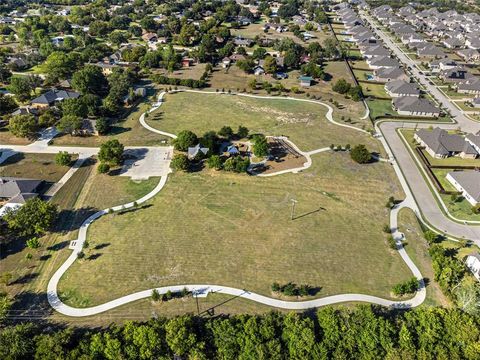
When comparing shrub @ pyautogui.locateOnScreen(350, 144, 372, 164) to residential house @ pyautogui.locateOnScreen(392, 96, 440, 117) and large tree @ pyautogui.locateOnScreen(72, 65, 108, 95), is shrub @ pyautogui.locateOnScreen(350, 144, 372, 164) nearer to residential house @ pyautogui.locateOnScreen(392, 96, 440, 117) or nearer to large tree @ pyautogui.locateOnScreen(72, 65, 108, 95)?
residential house @ pyautogui.locateOnScreen(392, 96, 440, 117)

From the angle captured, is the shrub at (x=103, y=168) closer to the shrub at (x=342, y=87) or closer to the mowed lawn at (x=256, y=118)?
the mowed lawn at (x=256, y=118)

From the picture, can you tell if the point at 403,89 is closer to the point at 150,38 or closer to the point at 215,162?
the point at 215,162

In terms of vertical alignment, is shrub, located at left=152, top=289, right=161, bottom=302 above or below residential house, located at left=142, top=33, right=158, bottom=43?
below

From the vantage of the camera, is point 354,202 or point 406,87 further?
point 406,87

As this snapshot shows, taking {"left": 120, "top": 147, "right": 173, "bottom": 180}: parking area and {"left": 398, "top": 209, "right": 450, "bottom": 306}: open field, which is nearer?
{"left": 398, "top": 209, "right": 450, "bottom": 306}: open field

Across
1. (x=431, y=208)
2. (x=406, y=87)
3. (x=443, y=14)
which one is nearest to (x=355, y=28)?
(x=443, y=14)

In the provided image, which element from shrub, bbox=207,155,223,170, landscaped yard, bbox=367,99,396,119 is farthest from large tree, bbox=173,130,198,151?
landscaped yard, bbox=367,99,396,119

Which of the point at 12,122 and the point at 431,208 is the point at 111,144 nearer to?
the point at 12,122

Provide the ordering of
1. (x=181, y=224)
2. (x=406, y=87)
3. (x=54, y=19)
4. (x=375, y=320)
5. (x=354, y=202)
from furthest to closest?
(x=54, y=19), (x=406, y=87), (x=354, y=202), (x=181, y=224), (x=375, y=320)
